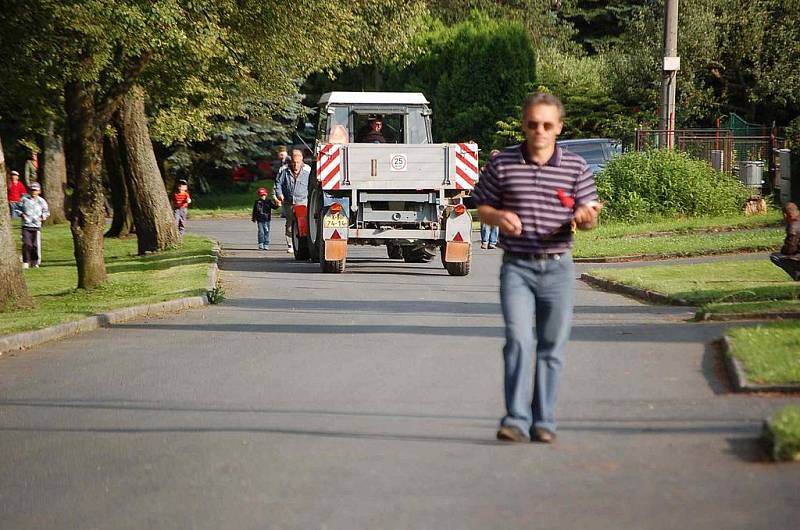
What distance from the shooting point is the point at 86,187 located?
20.6 m

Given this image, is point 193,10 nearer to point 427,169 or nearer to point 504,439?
point 427,169

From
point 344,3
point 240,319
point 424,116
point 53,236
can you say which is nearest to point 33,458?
point 240,319

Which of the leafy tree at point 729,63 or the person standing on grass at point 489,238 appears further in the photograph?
the leafy tree at point 729,63

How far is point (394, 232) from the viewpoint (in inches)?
883

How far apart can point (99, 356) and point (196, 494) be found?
6.13 m

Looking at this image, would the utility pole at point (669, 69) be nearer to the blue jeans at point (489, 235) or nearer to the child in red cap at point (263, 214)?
the blue jeans at point (489, 235)

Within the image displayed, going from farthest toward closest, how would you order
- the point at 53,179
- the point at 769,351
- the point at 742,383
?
the point at 53,179 → the point at 769,351 → the point at 742,383

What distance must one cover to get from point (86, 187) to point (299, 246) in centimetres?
610

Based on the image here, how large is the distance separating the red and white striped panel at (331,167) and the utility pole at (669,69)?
34.9 feet

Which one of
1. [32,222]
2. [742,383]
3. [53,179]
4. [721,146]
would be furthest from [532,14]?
[742,383]

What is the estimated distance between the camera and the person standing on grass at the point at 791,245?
16672 mm

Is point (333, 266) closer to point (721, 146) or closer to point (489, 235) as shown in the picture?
point (489, 235)

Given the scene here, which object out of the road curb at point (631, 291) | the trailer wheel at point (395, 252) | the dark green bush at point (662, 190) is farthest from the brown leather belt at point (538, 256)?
the dark green bush at point (662, 190)

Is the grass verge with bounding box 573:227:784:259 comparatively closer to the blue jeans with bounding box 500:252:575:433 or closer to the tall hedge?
the blue jeans with bounding box 500:252:575:433
